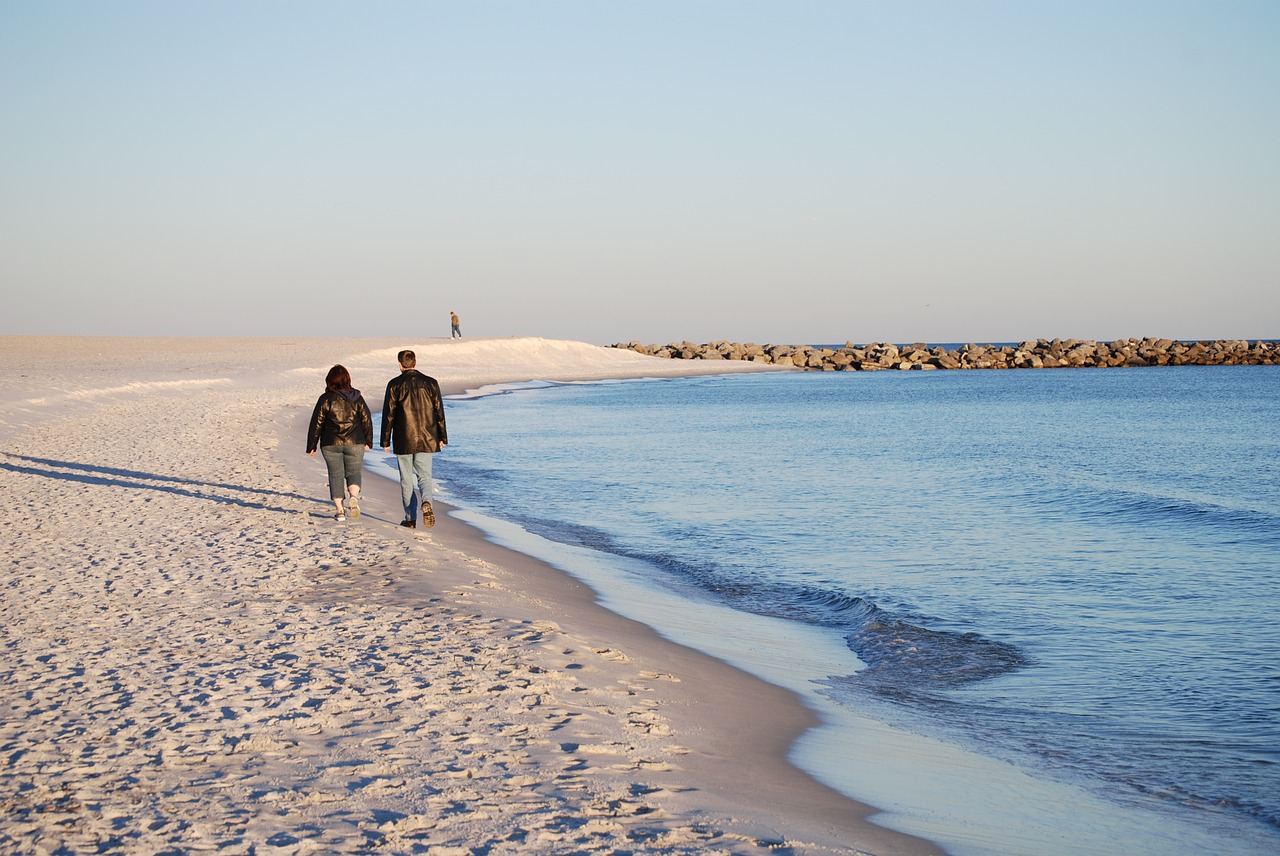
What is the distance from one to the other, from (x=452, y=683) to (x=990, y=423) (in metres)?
32.4

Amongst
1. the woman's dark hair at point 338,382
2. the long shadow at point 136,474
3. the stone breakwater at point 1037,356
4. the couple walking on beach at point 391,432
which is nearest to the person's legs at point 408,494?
the couple walking on beach at point 391,432

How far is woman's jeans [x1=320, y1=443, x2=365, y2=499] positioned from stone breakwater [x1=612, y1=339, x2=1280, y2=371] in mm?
87387

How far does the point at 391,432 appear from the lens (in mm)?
11055

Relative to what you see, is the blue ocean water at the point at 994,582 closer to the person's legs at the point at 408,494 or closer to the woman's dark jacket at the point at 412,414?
the person's legs at the point at 408,494

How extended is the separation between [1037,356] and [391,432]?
95128 mm

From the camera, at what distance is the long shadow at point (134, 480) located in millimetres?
13172

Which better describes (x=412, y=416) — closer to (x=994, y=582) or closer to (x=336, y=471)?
(x=336, y=471)

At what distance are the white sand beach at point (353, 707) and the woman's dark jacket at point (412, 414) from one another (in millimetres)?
1032

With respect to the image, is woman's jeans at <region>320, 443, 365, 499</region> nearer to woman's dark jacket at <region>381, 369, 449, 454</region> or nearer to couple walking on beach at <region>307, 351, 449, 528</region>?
couple walking on beach at <region>307, 351, 449, 528</region>

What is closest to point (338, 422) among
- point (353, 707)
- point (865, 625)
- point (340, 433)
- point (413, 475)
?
point (340, 433)

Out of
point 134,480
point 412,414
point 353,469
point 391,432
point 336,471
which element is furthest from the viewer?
point 134,480

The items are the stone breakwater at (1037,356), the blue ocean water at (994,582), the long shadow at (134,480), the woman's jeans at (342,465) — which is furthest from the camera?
the stone breakwater at (1037,356)

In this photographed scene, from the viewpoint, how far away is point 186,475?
15.3 meters

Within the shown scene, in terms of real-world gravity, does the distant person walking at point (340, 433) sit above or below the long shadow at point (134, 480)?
above
